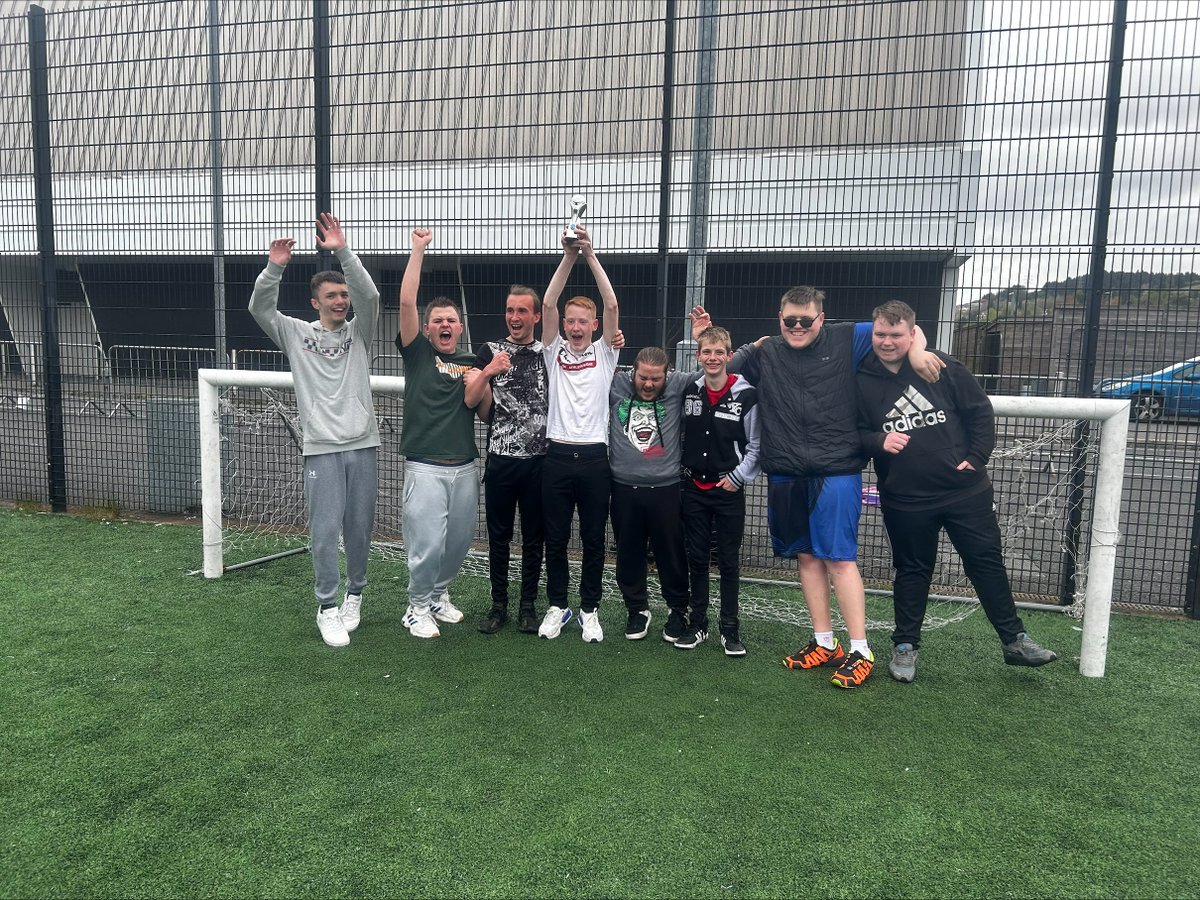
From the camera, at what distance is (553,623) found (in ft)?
13.0

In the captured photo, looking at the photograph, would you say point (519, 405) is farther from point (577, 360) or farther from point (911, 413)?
point (911, 413)

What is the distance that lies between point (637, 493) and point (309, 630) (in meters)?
1.91

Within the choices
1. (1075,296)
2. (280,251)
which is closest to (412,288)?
(280,251)

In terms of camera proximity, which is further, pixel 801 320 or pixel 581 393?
pixel 581 393

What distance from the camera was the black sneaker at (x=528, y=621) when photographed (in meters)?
3.99

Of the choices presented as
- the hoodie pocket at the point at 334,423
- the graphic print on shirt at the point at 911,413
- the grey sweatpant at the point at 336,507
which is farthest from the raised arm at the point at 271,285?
the graphic print on shirt at the point at 911,413

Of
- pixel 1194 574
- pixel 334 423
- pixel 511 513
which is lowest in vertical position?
pixel 1194 574

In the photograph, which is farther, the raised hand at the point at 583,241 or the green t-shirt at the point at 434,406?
the green t-shirt at the point at 434,406

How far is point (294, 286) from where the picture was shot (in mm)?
5961

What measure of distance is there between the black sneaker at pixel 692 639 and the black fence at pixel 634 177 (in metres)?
1.89

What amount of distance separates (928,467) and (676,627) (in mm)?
1458

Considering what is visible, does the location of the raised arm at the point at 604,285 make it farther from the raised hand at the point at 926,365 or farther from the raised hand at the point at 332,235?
the raised hand at the point at 926,365

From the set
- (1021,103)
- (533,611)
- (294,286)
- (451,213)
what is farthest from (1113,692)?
Result: (294,286)

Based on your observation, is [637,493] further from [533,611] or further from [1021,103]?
[1021,103]
